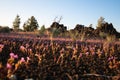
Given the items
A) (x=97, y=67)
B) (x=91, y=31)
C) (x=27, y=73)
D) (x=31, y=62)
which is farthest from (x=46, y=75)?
(x=91, y=31)

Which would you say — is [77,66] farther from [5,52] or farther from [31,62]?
[5,52]

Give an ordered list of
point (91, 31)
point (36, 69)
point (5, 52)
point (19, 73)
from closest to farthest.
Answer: point (19, 73) < point (36, 69) < point (5, 52) < point (91, 31)

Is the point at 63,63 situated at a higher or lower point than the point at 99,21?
lower

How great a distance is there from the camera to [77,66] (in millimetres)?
7141

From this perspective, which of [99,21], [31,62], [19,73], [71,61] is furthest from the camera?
[99,21]

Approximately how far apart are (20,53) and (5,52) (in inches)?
17.9

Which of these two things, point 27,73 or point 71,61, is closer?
point 27,73

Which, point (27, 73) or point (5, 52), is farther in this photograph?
point (5, 52)

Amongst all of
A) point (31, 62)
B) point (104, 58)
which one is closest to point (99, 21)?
point (104, 58)

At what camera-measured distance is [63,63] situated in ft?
23.8

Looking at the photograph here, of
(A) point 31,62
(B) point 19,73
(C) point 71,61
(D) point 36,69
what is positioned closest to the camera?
(B) point 19,73

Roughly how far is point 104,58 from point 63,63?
1980 mm

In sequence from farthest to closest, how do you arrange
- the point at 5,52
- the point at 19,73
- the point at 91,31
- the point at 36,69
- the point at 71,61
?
1. the point at 91,31
2. the point at 5,52
3. the point at 71,61
4. the point at 36,69
5. the point at 19,73

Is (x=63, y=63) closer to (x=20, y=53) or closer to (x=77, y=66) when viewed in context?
(x=77, y=66)
